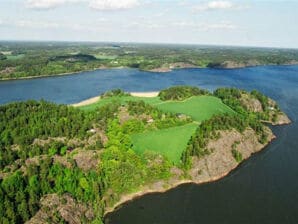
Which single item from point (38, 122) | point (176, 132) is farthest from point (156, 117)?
point (38, 122)

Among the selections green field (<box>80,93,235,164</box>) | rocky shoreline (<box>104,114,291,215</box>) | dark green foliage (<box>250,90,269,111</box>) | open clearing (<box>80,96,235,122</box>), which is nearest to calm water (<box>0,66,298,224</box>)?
rocky shoreline (<box>104,114,291,215</box>)

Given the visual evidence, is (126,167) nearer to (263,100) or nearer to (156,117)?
(156,117)

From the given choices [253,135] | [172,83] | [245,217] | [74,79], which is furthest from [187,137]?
[74,79]

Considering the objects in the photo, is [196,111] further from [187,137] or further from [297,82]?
[297,82]

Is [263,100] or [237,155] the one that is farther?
[263,100]

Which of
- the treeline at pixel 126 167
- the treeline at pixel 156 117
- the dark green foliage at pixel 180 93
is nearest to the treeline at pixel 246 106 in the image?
the dark green foliage at pixel 180 93

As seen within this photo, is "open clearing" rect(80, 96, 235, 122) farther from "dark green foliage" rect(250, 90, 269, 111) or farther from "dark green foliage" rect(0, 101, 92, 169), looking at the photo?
"dark green foliage" rect(250, 90, 269, 111)
